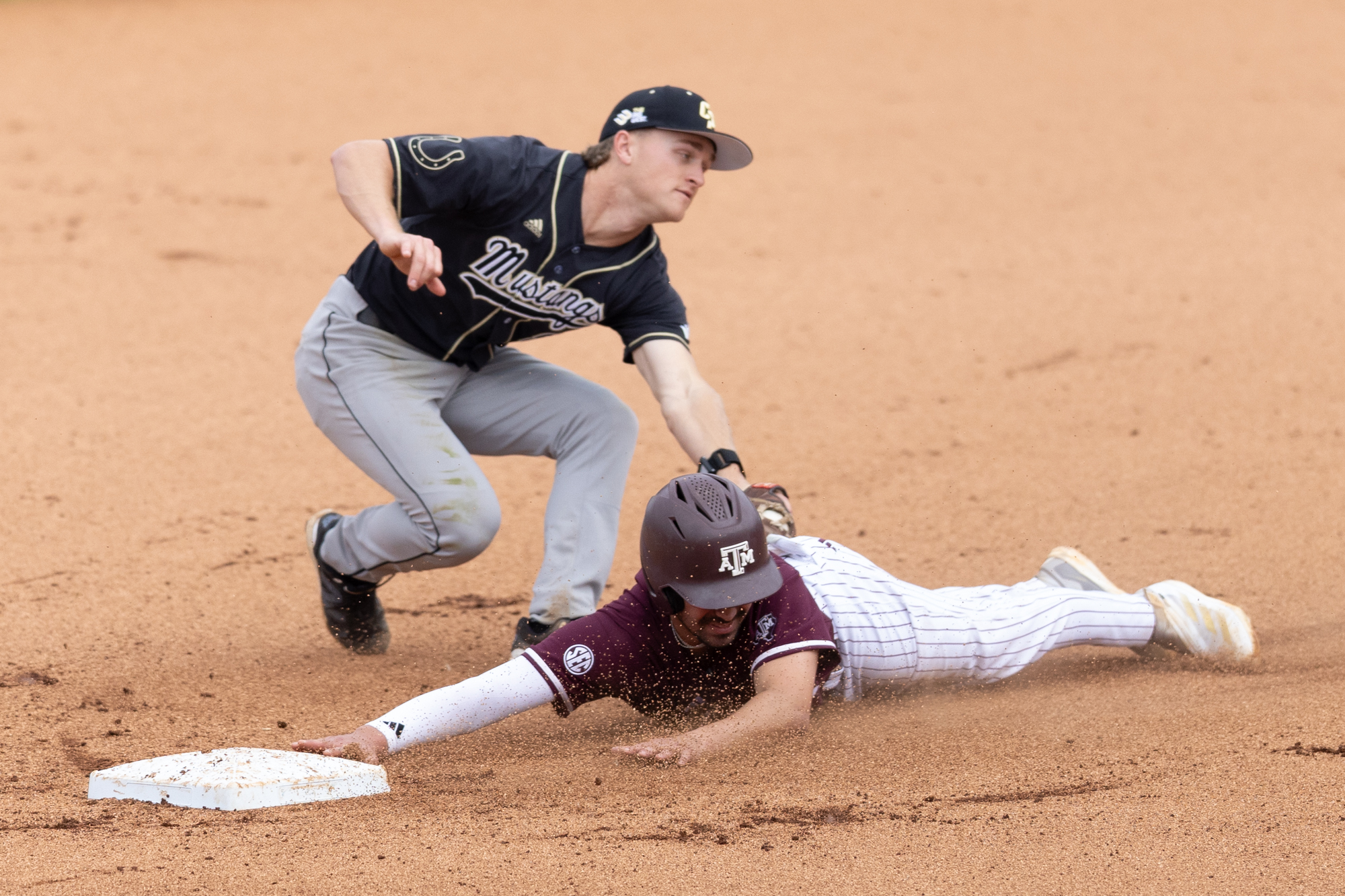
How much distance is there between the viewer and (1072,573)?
14.8ft

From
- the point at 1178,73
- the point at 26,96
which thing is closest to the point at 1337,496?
the point at 1178,73

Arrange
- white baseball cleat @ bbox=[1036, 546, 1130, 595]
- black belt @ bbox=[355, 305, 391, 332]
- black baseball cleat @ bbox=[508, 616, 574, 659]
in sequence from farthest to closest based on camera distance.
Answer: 1. white baseball cleat @ bbox=[1036, 546, 1130, 595]
2. black belt @ bbox=[355, 305, 391, 332]
3. black baseball cleat @ bbox=[508, 616, 574, 659]

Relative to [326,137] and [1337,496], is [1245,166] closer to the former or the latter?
[1337,496]

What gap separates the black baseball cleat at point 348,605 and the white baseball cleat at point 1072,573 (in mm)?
2203

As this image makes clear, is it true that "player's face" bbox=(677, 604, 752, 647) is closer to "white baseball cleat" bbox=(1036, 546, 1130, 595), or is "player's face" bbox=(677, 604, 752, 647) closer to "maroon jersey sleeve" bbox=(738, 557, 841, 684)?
"maroon jersey sleeve" bbox=(738, 557, 841, 684)

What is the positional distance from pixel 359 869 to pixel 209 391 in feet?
18.9

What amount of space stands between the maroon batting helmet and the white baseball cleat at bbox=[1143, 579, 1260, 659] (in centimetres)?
144

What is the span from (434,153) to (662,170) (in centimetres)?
65

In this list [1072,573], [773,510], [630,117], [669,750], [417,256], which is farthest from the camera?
[1072,573]

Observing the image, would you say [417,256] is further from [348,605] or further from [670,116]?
[348,605]

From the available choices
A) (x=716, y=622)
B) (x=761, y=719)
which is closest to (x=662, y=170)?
(x=716, y=622)

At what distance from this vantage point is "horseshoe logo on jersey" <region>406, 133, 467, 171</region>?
3.94 m

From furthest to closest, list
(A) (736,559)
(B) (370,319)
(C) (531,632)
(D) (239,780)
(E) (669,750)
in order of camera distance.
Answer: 1. (B) (370,319)
2. (C) (531,632)
3. (A) (736,559)
4. (E) (669,750)
5. (D) (239,780)

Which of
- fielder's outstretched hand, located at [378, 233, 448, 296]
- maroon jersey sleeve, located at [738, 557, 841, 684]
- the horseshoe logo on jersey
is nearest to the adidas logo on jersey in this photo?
the horseshoe logo on jersey
